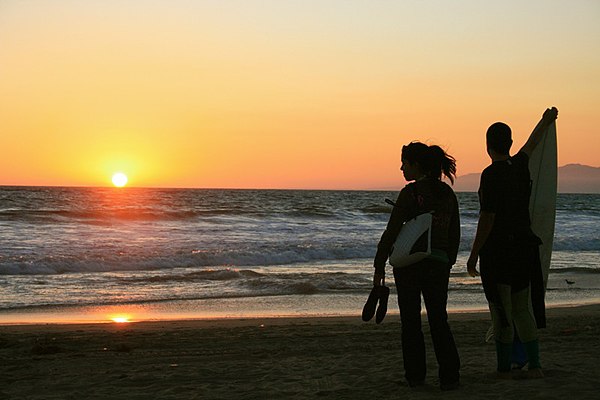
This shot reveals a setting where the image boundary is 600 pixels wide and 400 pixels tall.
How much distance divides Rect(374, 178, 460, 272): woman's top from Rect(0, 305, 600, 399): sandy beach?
0.92 m

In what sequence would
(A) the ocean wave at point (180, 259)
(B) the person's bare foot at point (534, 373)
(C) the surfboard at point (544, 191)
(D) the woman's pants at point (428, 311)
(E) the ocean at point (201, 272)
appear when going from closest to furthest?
(D) the woman's pants at point (428, 311) < (B) the person's bare foot at point (534, 373) < (C) the surfboard at point (544, 191) < (E) the ocean at point (201, 272) < (A) the ocean wave at point (180, 259)

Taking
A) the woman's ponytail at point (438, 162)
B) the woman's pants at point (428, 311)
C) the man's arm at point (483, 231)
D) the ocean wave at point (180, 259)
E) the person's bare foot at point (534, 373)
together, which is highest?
the woman's ponytail at point (438, 162)

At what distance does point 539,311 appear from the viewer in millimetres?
5160

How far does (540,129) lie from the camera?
545 centimetres

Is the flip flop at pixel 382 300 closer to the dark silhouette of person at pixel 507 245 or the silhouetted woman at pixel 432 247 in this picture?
the silhouetted woman at pixel 432 247

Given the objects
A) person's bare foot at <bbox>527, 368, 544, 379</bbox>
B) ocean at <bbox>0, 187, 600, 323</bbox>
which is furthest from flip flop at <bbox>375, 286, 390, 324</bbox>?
ocean at <bbox>0, 187, 600, 323</bbox>

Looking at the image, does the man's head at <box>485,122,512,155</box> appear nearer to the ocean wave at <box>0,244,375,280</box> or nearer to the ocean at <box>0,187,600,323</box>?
the ocean at <box>0,187,600,323</box>

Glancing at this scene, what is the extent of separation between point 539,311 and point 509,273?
44 cm

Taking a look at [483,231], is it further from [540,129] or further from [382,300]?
[540,129]

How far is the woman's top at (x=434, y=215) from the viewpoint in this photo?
4797mm

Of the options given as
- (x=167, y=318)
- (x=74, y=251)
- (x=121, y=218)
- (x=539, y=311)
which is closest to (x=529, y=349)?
(x=539, y=311)

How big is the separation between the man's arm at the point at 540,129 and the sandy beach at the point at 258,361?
1.60 m

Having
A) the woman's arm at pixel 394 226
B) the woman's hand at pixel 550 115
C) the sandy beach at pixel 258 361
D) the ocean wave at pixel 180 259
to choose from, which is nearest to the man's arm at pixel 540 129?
the woman's hand at pixel 550 115

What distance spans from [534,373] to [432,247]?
1.24 metres
